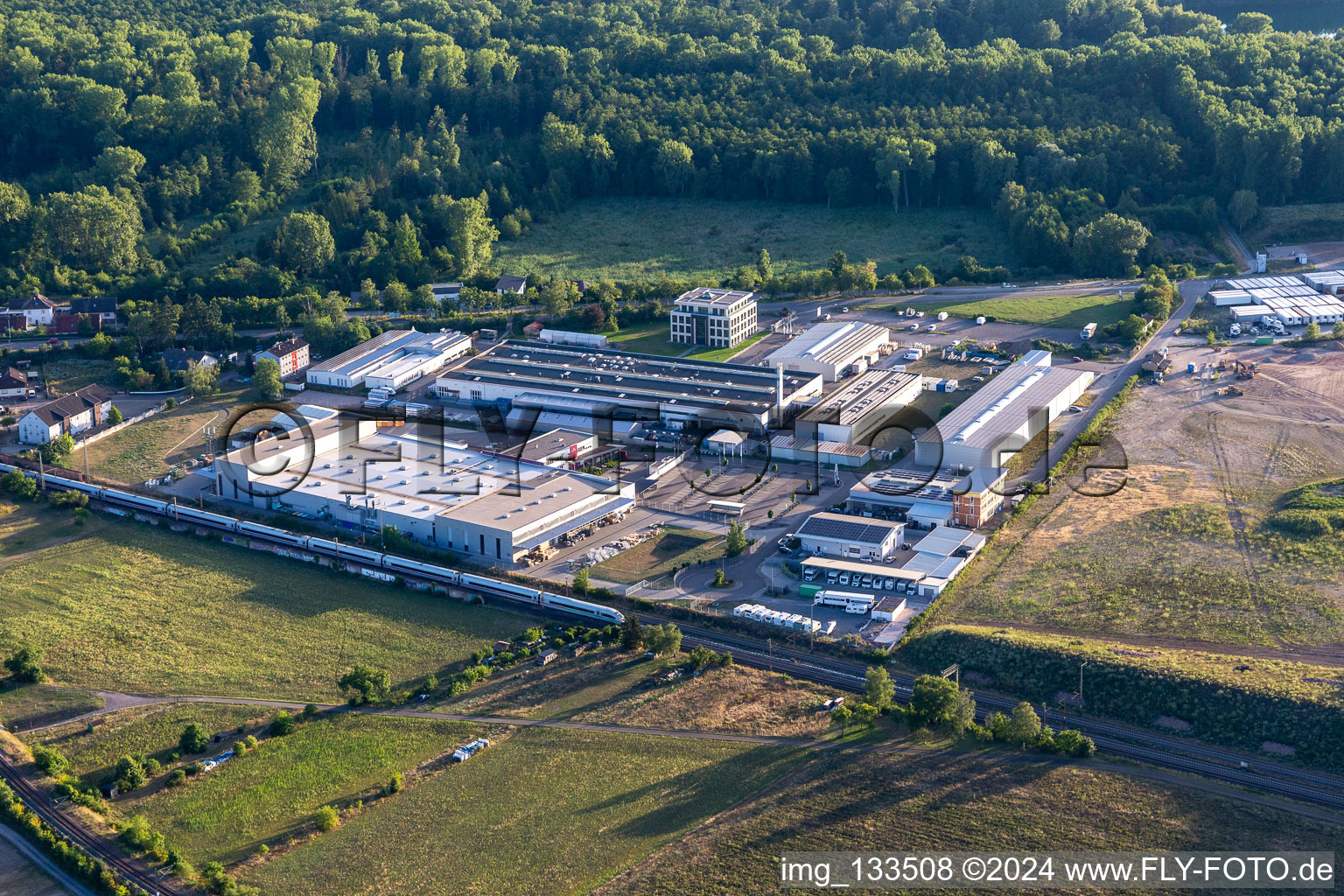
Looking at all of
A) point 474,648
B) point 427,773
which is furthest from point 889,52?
point 427,773

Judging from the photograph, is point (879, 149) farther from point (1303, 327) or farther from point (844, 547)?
point (844, 547)

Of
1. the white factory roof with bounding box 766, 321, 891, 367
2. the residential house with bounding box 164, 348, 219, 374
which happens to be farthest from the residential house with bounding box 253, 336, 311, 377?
the white factory roof with bounding box 766, 321, 891, 367

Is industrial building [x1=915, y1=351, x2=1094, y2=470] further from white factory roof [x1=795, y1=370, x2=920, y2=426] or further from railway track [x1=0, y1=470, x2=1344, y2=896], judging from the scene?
railway track [x1=0, y1=470, x2=1344, y2=896]

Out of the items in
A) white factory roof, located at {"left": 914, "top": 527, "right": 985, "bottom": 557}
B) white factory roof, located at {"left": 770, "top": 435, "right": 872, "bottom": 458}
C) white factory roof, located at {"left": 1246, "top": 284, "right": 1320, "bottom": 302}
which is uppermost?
white factory roof, located at {"left": 1246, "top": 284, "right": 1320, "bottom": 302}

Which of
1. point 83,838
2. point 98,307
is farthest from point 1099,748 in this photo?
point 98,307

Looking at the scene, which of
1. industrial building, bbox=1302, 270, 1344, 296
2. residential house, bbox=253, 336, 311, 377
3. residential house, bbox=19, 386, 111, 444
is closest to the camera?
residential house, bbox=19, 386, 111, 444

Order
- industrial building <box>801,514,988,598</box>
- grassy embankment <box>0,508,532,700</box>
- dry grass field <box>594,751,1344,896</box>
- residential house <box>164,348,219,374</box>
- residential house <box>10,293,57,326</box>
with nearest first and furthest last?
dry grass field <box>594,751,1344,896</box>
grassy embankment <box>0,508,532,700</box>
industrial building <box>801,514,988,598</box>
residential house <box>164,348,219,374</box>
residential house <box>10,293,57,326</box>
